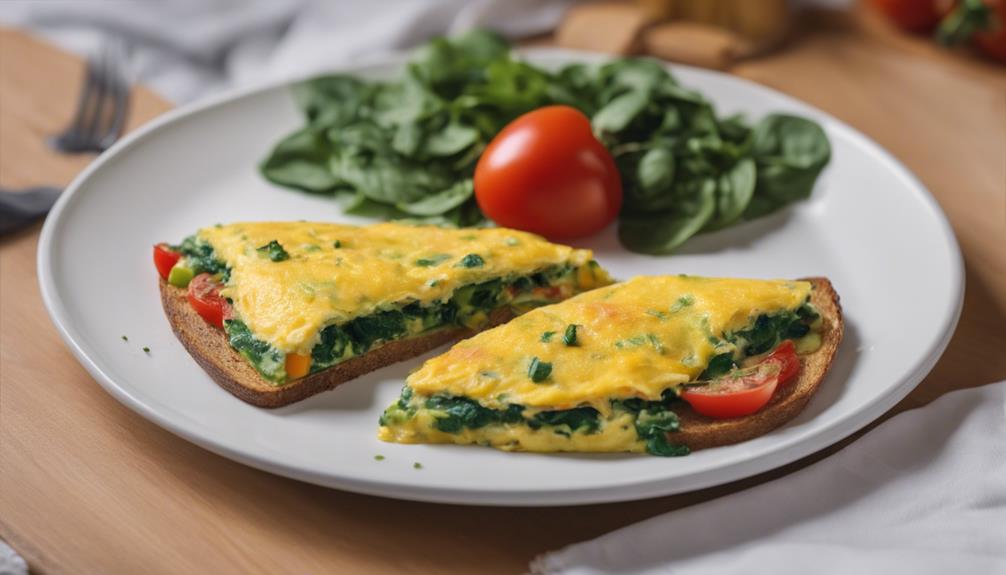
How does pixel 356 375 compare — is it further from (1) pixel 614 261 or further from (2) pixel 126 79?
(2) pixel 126 79

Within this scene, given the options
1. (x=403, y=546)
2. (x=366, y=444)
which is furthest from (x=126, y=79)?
(x=403, y=546)

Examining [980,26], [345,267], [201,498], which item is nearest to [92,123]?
[345,267]

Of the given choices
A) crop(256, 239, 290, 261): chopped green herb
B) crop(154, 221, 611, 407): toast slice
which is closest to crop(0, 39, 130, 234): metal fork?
crop(154, 221, 611, 407): toast slice

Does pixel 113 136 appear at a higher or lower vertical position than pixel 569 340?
lower

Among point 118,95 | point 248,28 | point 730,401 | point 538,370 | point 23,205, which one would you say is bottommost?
point 248,28

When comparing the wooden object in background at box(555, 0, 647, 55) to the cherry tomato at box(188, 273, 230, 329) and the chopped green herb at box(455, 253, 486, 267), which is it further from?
the cherry tomato at box(188, 273, 230, 329)

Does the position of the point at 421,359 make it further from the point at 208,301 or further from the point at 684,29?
the point at 684,29

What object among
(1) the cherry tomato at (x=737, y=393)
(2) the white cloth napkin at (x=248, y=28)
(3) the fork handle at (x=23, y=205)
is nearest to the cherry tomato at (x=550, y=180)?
(1) the cherry tomato at (x=737, y=393)
